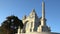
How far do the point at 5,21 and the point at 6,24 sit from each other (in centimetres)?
175

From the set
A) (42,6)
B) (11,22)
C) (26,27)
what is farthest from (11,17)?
(26,27)

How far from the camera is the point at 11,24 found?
5000cm

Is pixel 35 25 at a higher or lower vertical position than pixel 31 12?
lower

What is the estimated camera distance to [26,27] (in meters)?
63.7

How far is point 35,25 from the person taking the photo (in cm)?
6019

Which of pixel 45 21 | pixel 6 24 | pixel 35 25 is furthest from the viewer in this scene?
pixel 35 25

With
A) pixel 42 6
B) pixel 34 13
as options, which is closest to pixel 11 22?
pixel 42 6

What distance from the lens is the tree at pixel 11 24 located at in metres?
48.6

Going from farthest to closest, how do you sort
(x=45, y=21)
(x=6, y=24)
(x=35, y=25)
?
(x=35, y=25) → (x=6, y=24) → (x=45, y=21)

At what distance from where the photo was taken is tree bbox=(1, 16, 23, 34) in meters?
48.6

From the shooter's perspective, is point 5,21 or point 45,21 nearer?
point 45,21

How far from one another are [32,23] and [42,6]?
47.5 ft

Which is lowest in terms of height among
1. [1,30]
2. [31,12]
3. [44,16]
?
[1,30]

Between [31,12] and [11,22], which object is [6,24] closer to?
[11,22]
